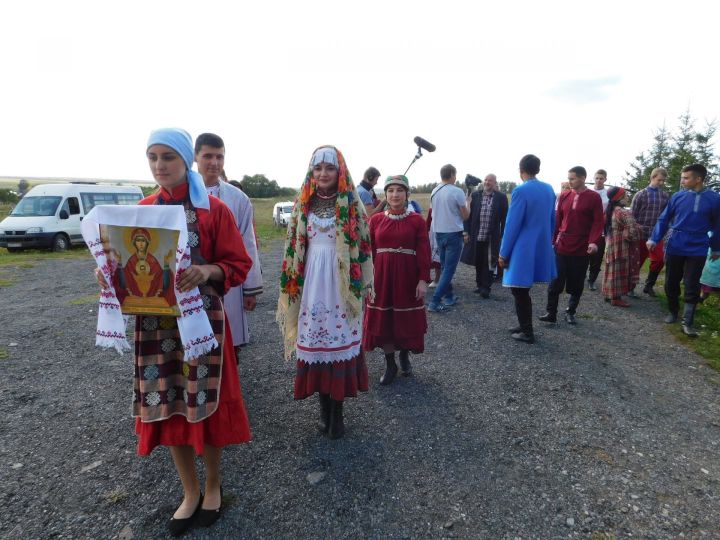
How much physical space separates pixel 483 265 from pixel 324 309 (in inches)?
198

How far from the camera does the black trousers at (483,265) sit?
7164mm

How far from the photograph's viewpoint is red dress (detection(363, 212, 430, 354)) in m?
3.79

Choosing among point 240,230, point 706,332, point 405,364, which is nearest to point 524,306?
point 405,364

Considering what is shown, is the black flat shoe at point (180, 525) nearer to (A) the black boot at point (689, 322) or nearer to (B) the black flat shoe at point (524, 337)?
(B) the black flat shoe at point (524, 337)

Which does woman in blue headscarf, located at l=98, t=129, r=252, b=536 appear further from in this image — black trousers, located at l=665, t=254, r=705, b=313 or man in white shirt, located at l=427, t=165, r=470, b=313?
black trousers, located at l=665, t=254, r=705, b=313

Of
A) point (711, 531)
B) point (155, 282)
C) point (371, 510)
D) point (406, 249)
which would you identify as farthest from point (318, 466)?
point (711, 531)

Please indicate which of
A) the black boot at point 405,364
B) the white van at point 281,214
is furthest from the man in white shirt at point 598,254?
the white van at point 281,214

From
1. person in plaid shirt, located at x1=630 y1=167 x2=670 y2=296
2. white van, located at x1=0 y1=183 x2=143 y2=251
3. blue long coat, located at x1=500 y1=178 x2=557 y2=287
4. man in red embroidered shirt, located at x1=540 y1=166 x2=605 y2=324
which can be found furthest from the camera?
white van, located at x1=0 y1=183 x2=143 y2=251

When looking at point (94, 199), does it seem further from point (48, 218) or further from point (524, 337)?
point (524, 337)

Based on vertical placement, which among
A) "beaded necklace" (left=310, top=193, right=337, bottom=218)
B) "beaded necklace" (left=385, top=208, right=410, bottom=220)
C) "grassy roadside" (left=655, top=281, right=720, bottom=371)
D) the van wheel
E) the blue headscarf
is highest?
the blue headscarf

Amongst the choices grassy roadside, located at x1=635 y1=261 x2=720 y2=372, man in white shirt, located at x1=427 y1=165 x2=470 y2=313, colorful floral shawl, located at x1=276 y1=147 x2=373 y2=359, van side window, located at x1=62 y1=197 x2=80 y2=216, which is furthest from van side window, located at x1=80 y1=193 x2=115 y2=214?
grassy roadside, located at x1=635 y1=261 x2=720 y2=372

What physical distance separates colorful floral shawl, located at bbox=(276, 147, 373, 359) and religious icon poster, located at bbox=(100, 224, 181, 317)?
1.22 metres

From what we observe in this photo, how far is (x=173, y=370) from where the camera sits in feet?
6.70

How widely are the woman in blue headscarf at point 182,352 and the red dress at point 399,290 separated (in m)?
1.90
